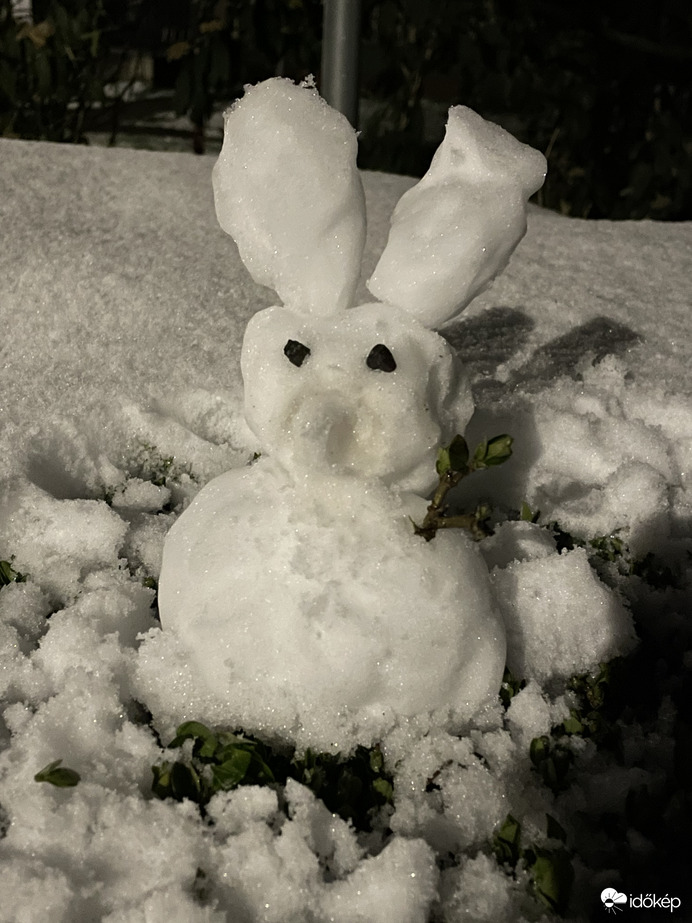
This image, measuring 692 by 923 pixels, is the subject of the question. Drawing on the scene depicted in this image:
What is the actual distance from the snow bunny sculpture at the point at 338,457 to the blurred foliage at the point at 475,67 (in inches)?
94.4

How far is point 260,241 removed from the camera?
0.91m

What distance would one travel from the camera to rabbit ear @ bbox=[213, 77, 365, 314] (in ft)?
2.93

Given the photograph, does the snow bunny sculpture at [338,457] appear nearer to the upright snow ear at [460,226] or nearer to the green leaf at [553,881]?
the upright snow ear at [460,226]

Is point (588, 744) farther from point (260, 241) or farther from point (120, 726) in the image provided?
point (260, 241)

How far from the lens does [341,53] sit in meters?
1.92

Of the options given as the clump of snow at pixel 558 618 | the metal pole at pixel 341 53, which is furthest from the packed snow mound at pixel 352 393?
the metal pole at pixel 341 53

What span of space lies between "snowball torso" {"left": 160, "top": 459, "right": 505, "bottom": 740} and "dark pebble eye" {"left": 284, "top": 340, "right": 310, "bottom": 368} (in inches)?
4.6

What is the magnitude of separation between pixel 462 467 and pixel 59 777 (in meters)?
0.47

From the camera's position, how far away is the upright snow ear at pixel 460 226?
900 millimetres

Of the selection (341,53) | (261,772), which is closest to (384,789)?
(261,772)

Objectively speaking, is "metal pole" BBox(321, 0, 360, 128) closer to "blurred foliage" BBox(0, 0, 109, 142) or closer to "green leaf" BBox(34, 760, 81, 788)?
"blurred foliage" BBox(0, 0, 109, 142)

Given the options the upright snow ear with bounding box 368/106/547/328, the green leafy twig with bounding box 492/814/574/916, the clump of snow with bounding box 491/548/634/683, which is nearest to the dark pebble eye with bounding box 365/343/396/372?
the upright snow ear with bounding box 368/106/547/328

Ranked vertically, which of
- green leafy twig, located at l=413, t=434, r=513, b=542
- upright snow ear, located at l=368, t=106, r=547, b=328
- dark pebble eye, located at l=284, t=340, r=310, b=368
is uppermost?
upright snow ear, located at l=368, t=106, r=547, b=328

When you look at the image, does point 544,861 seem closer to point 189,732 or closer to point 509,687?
point 509,687
